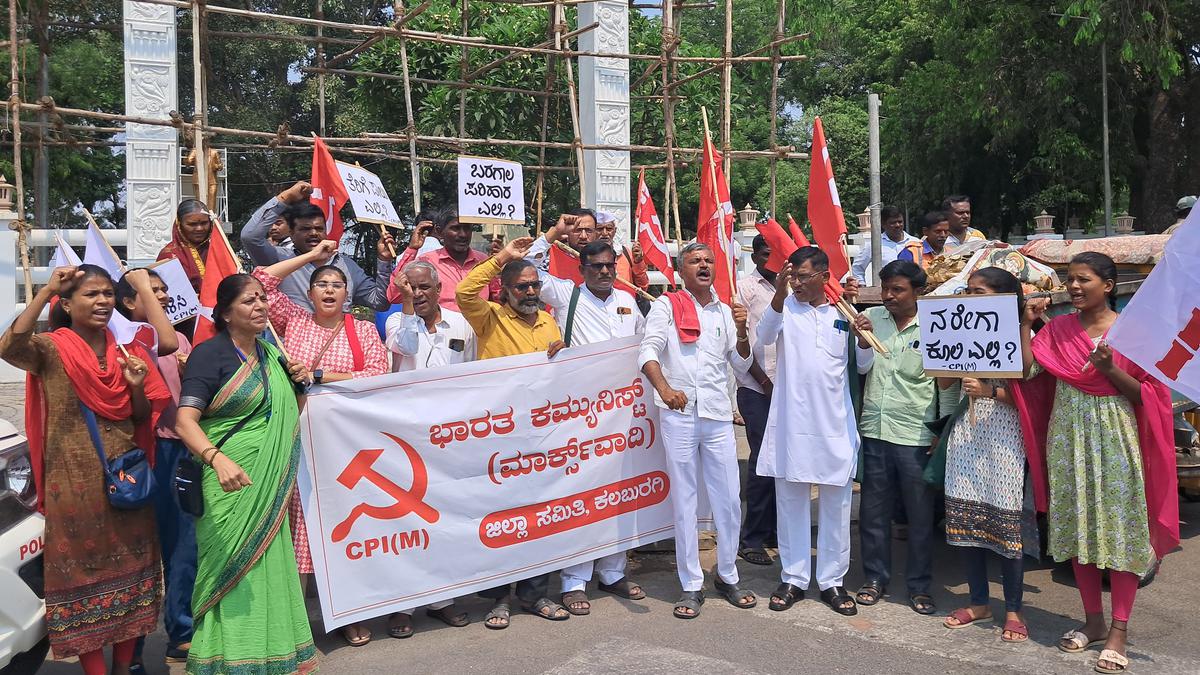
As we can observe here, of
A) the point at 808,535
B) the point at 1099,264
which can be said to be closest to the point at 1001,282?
the point at 1099,264

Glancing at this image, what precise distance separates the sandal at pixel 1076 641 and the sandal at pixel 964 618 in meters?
0.40

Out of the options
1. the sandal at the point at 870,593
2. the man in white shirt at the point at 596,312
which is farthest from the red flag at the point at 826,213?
the sandal at the point at 870,593

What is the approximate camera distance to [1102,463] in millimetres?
4496

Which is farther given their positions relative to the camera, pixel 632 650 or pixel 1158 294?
pixel 632 650

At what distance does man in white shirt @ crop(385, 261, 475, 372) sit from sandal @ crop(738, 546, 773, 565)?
1986 millimetres

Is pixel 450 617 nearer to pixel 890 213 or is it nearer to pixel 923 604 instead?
pixel 923 604

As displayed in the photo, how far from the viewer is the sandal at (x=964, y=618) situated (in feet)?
15.9

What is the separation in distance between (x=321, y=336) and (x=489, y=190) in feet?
8.05

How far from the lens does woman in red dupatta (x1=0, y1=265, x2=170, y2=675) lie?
3941 mm

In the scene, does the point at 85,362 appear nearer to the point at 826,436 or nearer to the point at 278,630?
the point at 278,630

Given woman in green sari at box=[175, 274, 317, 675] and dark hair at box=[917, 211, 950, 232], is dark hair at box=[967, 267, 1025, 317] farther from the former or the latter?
woman in green sari at box=[175, 274, 317, 675]

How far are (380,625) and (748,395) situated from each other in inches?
97.7

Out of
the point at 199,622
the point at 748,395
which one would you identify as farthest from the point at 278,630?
the point at 748,395

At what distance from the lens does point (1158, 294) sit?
4.07m
